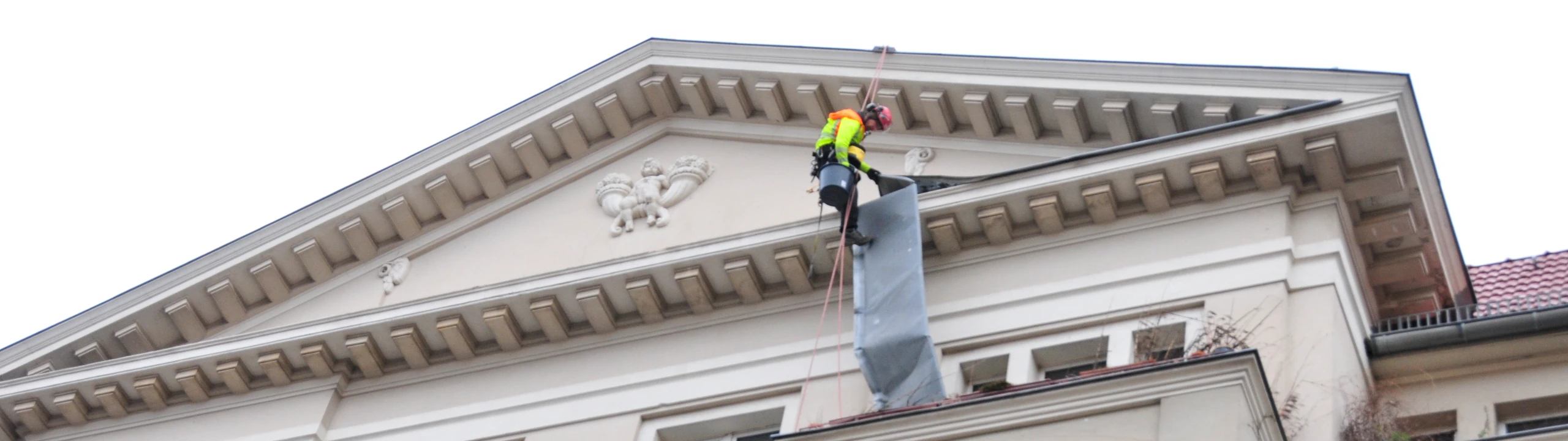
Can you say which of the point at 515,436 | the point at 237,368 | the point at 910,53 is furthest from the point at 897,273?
the point at 237,368

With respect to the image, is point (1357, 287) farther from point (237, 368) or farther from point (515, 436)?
point (237, 368)

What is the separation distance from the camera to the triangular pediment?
21.8m

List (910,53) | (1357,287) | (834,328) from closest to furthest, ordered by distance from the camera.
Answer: (1357,287) < (834,328) < (910,53)

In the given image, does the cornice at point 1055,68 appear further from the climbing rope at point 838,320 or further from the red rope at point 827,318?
the red rope at point 827,318

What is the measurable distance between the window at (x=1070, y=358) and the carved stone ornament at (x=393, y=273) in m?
8.53

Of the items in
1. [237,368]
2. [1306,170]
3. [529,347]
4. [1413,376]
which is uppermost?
[237,368]

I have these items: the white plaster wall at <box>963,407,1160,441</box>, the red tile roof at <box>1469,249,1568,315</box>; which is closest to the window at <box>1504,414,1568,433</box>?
the red tile roof at <box>1469,249,1568,315</box>

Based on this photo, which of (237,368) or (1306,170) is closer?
(1306,170)

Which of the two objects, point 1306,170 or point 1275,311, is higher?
point 1306,170

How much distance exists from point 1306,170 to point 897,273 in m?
3.79

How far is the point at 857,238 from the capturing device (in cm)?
1909

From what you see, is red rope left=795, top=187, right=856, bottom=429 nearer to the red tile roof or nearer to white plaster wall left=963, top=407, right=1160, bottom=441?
white plaster wall left=963, top=407, right=1160, bottom=441

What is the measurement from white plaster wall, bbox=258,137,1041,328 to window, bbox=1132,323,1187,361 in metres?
3.09

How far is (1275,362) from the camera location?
16.4m
